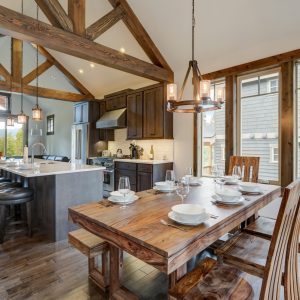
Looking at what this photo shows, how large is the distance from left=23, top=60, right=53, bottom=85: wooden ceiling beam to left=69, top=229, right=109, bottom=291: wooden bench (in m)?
5.73

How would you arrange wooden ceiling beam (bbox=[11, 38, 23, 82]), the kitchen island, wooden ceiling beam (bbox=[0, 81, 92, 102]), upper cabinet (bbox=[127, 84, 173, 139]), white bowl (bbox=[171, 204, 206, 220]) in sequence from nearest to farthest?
white bowl (bbox=[171, 204, 206, 220])
the kitchen island
upper cabinet (bbox=[127, 84, 173, 139])
wooden ceiling beam (bbox=[0, 81, 92, 102])
wooden ceiling beam (bbox=[11, 38, 23, 82])

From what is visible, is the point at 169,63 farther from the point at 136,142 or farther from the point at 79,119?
the point at 79,119

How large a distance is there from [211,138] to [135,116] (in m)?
1.91

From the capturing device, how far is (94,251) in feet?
5.99

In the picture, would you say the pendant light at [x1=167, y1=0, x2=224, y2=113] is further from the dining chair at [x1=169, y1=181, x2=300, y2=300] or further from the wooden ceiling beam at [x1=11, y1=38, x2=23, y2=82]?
the wooden ceiling beam at [x1=11, y1=38, x2=23, y2=82]

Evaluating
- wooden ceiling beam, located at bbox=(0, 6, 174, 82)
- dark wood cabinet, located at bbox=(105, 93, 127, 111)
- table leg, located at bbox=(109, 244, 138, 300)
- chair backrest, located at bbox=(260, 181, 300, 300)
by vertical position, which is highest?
wooden ceiling beam, located at bbox=(0, 6, 174, 82)

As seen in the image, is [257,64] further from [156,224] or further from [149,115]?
[156,224]

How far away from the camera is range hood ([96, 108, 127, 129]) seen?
5.50 meters

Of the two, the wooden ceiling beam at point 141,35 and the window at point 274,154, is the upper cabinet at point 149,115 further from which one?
the window at point 274,154

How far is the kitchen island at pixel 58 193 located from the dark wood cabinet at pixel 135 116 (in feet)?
6.86

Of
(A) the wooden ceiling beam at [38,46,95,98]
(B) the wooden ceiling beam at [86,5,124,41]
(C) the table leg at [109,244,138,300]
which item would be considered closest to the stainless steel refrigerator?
(A) the wooden ceiling beam at [38,46,95,98]

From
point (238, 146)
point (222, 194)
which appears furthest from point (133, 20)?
point (222, 194)

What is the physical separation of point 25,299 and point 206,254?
1.84m

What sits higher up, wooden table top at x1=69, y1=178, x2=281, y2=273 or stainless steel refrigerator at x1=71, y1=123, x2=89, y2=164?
stainless steel refrigerator at x1=71, y1=123, x2=89, y2=164
